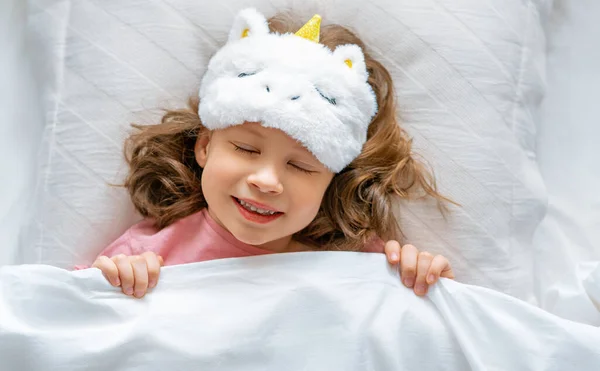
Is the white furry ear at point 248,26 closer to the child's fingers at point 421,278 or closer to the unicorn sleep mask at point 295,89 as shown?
the unicorn sleep mask at point 295,89

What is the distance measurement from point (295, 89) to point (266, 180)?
0.12m

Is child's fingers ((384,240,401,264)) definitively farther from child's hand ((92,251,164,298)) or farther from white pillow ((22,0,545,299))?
child's hand ((92,251,164,298))

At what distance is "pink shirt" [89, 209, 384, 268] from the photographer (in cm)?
117

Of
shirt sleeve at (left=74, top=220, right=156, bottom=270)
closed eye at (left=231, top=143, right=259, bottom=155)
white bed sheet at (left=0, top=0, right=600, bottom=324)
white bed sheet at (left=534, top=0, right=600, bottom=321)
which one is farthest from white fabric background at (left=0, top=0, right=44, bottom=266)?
white bed sheet at (left=534, top=0, right=600, bottom=321)

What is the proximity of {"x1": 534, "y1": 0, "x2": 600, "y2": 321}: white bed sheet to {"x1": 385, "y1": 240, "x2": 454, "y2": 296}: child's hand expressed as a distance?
25cm

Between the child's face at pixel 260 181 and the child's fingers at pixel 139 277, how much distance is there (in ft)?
0.40

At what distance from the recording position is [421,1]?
4.07 ft

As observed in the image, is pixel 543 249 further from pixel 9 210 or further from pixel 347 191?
pixel 9 210

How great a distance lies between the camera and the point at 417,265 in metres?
1.12

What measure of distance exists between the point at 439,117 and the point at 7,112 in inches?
26.7

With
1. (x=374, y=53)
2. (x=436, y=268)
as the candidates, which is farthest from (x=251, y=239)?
(x=374, y=53)

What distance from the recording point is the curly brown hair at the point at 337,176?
46.0 inches

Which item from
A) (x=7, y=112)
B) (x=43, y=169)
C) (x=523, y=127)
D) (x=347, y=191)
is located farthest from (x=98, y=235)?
(x=523, y=127)

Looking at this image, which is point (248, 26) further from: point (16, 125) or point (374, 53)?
point (16, 125)
